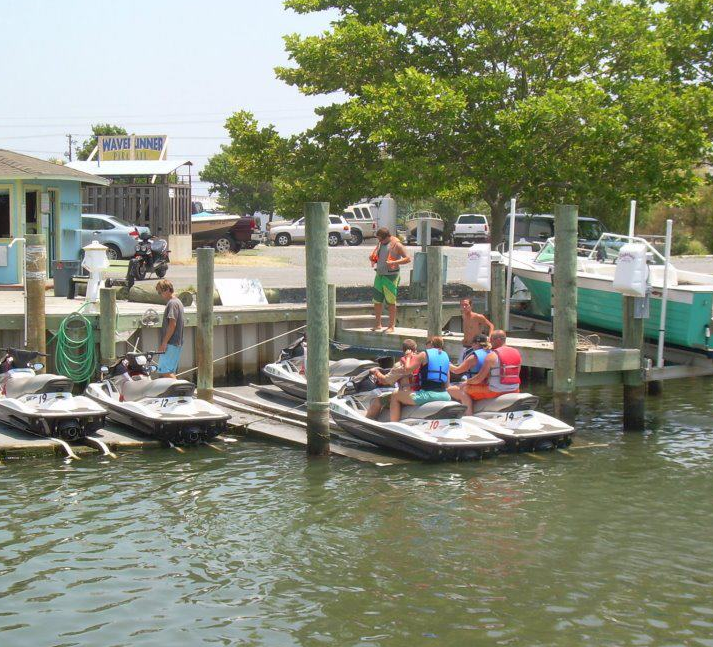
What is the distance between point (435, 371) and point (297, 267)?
2130cm

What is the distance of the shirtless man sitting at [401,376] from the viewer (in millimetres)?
12953

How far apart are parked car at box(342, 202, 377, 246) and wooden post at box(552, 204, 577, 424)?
102 feet

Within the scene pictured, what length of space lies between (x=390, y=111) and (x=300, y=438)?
27.1ft

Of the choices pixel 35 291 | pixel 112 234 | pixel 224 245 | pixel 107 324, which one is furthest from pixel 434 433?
pixel 224 245

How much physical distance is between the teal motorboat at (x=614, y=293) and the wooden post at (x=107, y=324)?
7403mm

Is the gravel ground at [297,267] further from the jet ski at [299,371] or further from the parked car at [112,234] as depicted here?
the jet ski at [299,371]

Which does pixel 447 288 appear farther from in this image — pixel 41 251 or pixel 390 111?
pixel 41 251

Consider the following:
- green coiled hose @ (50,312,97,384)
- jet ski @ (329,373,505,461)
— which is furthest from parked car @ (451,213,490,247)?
jet ski @ (329,373,505,461)

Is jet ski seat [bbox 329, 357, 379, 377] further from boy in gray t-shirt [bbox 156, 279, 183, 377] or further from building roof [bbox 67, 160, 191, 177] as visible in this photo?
building roof [bbox 67, 160, 191, 177]

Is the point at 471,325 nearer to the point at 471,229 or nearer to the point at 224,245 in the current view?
the point at 224,245

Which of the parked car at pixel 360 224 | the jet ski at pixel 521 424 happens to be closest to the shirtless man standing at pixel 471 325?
the jet ski at pixel 521 424

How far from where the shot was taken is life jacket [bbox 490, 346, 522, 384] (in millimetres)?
13380

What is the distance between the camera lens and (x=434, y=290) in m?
16.1

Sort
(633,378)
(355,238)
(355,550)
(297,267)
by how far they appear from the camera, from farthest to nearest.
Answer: (355,238)
(297,267)
(633,378)
(355,550)
